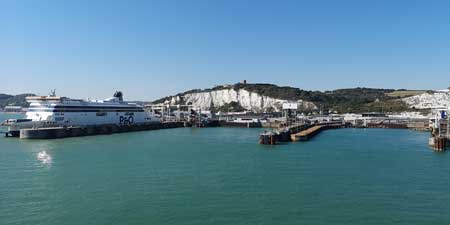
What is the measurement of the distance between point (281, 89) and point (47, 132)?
100439 millimetres

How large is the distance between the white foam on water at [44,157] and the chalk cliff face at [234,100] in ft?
316

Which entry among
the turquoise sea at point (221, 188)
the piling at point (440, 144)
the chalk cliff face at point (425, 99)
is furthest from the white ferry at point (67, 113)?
the chalk cliff face at point (425, 99)

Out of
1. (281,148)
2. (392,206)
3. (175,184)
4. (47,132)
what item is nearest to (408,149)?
(281,148)

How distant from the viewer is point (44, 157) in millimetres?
27219

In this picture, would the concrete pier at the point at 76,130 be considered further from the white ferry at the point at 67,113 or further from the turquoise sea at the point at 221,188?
the turquoise sea at the point at 221,188

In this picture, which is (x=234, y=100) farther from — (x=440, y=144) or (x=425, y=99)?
(x=440, y=144)

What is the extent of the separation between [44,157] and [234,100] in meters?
104

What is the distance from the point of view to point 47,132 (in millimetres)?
41656

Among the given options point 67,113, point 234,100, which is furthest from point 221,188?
point 234,100

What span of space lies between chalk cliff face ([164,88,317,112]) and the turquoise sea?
9538 cm

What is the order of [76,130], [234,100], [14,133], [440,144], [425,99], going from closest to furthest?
[440,144] → [14,133] → [76,130] → [425,99] → [234,100]

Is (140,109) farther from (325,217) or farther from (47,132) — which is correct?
(325,217)

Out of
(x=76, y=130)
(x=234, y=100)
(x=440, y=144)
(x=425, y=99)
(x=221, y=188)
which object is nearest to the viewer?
(x=221, y=188)

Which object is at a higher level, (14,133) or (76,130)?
(76,130)
